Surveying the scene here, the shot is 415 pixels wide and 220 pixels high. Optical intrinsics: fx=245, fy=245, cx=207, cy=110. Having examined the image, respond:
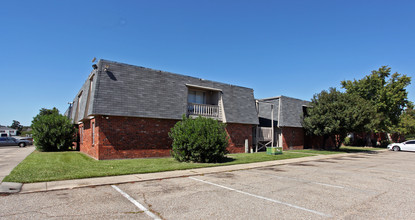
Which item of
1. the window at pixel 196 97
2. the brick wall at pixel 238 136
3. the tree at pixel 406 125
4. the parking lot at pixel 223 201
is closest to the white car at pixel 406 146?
the tree at pixel 406 125

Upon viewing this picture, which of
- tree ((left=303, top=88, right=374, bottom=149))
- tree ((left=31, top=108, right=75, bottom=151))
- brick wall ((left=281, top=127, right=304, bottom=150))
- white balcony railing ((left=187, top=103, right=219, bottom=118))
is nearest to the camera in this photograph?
white balcony railing ((left=187, top=103, right=219, bottom=118))

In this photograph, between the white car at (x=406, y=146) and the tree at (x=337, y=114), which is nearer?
the tree at (x=337, y=114)

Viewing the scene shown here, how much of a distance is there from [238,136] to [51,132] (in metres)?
16.0

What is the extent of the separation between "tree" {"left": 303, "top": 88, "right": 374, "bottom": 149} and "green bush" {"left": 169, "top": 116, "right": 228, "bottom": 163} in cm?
1432

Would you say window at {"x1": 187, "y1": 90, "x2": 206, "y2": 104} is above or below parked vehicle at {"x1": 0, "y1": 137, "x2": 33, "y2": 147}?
above

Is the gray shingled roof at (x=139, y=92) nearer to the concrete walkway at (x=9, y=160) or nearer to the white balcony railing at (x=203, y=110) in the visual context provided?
the white balcony railing at (x=203, y=110)

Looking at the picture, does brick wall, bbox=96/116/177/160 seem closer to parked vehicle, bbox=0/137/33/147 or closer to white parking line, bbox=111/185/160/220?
white parking line, bbox=111/185/160/220

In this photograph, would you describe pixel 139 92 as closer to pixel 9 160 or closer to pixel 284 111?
pixel 9 160

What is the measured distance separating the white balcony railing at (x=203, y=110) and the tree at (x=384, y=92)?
2416 cm

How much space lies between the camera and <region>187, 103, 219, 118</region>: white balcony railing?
61.6 feet

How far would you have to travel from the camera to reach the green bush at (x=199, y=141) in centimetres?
1355

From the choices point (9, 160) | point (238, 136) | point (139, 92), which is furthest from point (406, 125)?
point (9, 160)

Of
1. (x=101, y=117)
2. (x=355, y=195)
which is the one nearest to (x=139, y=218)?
(x=355, y=195)

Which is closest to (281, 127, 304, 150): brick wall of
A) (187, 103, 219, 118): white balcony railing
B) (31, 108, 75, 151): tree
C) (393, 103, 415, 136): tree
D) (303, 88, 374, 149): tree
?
(303, 88, 374, 149): tree
